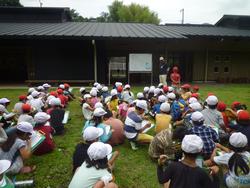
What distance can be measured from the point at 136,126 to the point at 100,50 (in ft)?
34.3

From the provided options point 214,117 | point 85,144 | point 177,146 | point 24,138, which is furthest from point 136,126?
point 24,138

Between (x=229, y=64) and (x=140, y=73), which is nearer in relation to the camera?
(x=140, y=73)

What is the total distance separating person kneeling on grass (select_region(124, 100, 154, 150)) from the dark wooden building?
28.9 ft

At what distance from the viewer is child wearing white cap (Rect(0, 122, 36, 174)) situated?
12.9 ft

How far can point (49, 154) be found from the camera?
211 inches

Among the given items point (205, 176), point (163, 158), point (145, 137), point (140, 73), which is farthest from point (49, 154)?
point (140, 73)

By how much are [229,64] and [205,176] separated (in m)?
Result: 16.6

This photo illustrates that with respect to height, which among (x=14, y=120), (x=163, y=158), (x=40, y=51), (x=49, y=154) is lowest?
(x=49, y=154)

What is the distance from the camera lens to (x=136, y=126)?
17.6 feet

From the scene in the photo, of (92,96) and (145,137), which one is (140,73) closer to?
(92,96)

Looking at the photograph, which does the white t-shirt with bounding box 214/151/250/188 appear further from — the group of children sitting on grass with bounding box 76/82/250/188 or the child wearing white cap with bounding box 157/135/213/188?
the child wearing white cap with bounding box 157/135/213/188

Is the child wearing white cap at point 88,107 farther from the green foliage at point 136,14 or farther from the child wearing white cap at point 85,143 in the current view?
the green foliage at point 136,14

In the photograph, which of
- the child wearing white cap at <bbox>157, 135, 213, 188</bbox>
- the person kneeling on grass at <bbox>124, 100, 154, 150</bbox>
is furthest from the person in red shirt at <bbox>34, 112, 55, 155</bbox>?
the child wearing white cap at <bbox>157, 135, 213, 188</bbox>

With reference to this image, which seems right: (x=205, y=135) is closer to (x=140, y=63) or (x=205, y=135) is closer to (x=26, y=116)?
(x=26, y=116)
